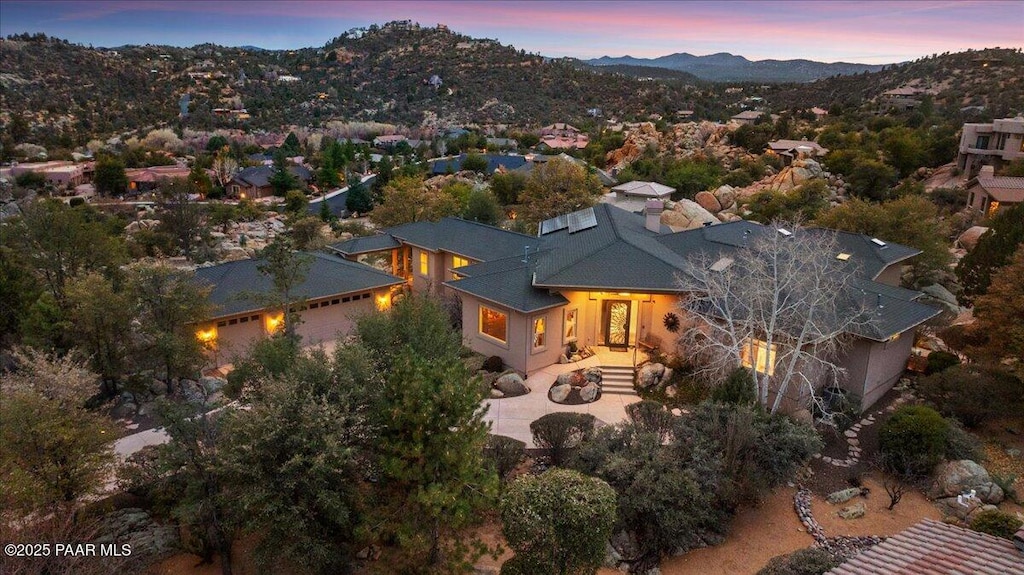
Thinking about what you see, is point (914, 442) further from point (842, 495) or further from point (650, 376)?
point (650, 376)

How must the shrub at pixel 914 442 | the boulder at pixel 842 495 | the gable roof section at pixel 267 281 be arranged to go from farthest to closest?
1. the gable roof section at pixel 267 281
2. the shrub at pixel 914 442
3. the boulder at pixel 842 495

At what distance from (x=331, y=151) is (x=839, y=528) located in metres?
73.0

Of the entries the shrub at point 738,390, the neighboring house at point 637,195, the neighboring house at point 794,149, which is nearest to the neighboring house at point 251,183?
the neighboring house at point 637,195

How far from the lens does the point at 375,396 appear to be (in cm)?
1130

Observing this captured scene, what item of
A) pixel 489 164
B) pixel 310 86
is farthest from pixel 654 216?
pixel 310 86

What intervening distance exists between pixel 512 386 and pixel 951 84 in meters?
77.5

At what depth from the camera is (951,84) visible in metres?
69.0

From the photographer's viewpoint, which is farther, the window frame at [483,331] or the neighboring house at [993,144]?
the neighboring house at [993,144]

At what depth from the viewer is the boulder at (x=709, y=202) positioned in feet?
146

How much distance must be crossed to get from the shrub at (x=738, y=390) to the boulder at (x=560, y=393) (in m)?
4.71

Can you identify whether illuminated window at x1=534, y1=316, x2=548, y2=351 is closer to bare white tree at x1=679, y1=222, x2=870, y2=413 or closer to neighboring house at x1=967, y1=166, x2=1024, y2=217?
bare white tree at x1=679, y1=222, x2=870, y2=413

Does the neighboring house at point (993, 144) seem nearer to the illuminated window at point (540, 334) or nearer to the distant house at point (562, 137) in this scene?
the illuminated window at point (540, 334)

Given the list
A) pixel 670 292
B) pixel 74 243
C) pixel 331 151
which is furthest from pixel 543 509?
pixel 331 151

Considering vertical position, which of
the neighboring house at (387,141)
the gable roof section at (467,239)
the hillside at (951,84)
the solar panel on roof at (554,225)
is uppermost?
the hillside at (951,84)
